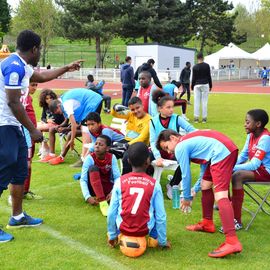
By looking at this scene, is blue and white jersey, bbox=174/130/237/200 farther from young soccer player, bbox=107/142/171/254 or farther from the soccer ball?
the soccer ball

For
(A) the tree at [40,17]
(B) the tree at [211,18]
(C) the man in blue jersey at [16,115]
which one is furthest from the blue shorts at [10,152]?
(B) the tree at [211,18]

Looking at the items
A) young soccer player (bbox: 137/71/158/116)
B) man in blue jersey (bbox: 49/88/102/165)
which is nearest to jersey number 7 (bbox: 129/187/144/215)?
man in blue jersey (bbox: 49/88/102/165)

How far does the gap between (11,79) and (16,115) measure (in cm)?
37

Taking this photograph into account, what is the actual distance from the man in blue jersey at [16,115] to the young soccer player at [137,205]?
1.05m

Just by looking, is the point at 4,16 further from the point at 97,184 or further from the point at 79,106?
the point at 97,184

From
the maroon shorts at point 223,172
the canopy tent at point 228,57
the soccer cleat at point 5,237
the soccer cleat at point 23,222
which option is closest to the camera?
the maroon shorts at point 223,172

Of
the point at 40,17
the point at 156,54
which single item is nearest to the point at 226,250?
the point at 156,54

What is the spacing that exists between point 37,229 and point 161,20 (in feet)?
132

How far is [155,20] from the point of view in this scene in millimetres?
42281

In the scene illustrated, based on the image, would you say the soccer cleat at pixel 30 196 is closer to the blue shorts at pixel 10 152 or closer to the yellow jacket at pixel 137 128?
the blue shorts at pixel 10 152

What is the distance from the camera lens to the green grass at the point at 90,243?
404 centimetres

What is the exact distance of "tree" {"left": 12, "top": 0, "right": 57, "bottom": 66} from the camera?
51250 millimetres

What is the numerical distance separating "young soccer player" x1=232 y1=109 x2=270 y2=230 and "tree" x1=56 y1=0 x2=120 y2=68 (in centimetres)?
3627

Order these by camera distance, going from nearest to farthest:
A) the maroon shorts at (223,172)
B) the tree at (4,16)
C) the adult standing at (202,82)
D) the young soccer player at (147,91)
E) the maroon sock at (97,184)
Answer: the maroon shorts at (223,172), the maroon sock at (97,184), the young soccer player at (147,91), the adult standing at (202,82), the tree at (4,16)
